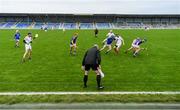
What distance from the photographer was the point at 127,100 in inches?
488

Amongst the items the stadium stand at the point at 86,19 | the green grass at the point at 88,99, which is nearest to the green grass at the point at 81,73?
the green grass at the point at 88,99

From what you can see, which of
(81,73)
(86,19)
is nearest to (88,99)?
(81,73)

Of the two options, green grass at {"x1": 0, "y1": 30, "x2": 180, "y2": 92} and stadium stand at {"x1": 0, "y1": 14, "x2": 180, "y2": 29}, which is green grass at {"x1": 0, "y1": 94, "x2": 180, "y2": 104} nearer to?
green grass at {"x1": 0, "y1": 30, "x2": 180, "y2": 92}

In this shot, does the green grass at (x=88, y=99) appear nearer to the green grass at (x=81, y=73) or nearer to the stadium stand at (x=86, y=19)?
the green grass at (x=81, y=73)

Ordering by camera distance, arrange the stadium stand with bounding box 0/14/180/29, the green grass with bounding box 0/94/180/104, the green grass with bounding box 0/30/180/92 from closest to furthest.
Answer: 1. the green grass with bounding box 0/94/180/104
2. the green grass with bounding box 0/30/180/92
3. the stadium stand with bounding box 0/14/180/29

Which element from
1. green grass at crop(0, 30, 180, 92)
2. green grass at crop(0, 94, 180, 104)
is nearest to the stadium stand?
green grass at crop(0, 30, 180, 92)

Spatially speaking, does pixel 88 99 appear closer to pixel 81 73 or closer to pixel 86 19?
pixel 81 73

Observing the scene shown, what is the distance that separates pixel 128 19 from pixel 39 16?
26.9m

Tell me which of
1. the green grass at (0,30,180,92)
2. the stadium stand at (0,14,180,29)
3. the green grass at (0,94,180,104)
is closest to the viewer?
the green grass at (0,94,180,104)

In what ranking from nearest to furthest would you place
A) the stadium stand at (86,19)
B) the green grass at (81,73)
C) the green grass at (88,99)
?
the green grass at (88,99) → the green grass at (81,73) → the stadium stand at (86,19)

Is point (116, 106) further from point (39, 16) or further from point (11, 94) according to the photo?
point (39, 16)

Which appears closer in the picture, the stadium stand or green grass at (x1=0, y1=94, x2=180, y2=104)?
green grass at (x1=0, y1=94, x2=180, y2=104)

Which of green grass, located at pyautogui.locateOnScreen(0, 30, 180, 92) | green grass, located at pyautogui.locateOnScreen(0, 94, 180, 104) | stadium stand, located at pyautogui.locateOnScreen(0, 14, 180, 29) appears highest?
stadium stand, located at pyautogui.locateOnScreen(0, 14, 180, 29)

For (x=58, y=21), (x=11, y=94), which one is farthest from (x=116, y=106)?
(x=58, y=21)
